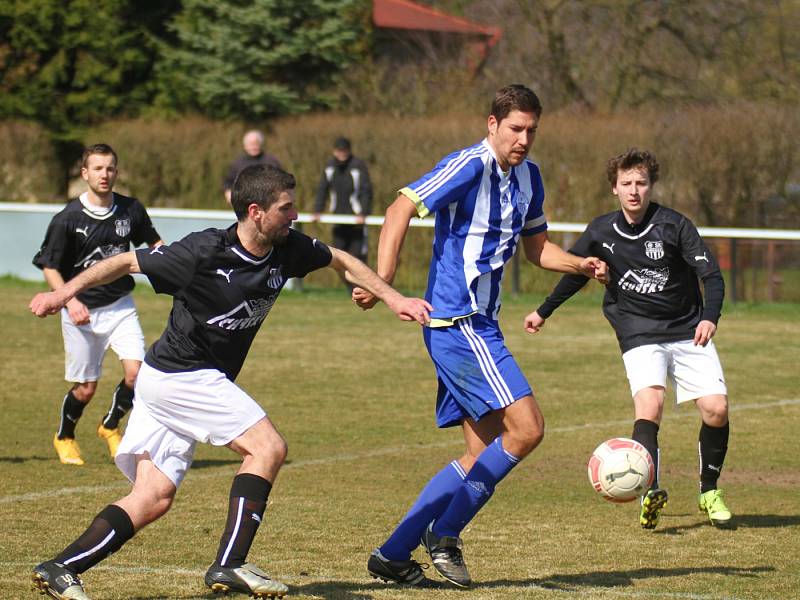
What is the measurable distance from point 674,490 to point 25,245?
1466 cm

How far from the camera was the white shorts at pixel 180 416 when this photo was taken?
5551 mm

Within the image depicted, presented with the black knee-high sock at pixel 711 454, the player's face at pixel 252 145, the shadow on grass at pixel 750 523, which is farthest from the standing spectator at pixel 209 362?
the player's face at pixel 252 145

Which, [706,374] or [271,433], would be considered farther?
[706,374]

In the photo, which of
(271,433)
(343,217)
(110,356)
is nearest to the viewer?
(271,433)

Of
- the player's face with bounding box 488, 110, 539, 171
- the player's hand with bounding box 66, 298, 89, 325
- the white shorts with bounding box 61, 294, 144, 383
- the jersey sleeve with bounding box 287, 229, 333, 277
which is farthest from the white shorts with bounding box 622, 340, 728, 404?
the white shorts with bounding box 61, 294, 144, 383

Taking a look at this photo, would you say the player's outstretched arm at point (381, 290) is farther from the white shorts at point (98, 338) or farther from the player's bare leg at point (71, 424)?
the player's bare leg at point (71, 424)

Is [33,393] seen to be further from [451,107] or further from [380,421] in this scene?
[451,107]

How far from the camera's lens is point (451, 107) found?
28.2 metres

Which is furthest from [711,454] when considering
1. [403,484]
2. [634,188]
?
[403,484]

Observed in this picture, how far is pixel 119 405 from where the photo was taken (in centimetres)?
970

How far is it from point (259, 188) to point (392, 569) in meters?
1.78

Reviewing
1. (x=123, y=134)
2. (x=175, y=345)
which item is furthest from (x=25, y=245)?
(x=175, y=345)

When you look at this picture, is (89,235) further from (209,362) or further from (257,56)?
(257,56)

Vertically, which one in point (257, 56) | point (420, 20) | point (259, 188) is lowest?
point (259, 188)
